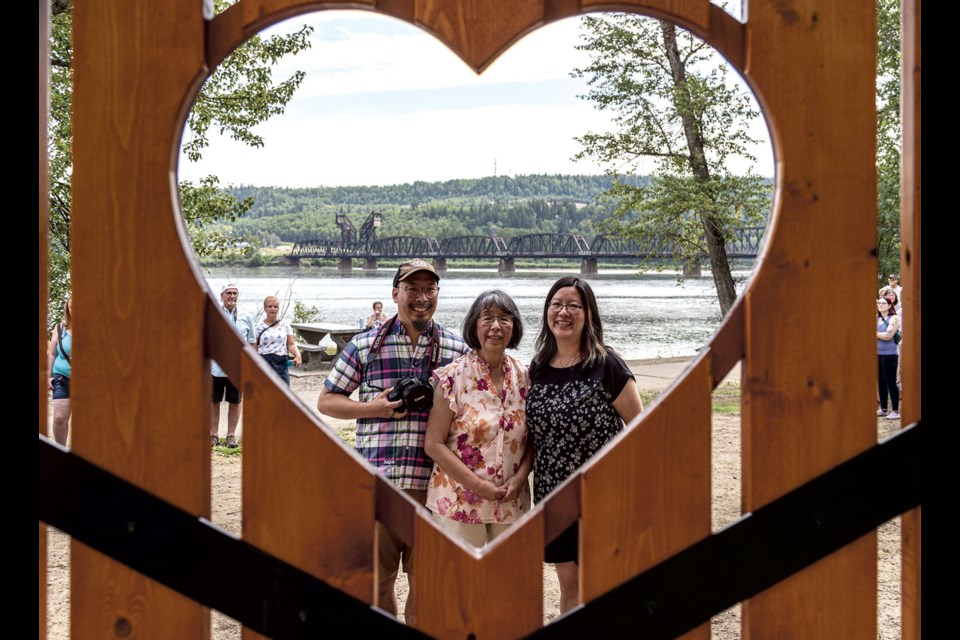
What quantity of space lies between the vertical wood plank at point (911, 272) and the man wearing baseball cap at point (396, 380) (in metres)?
1.86

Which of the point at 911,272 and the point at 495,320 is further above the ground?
the point at 911,272

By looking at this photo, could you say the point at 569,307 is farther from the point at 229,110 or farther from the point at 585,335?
the point at 229,110

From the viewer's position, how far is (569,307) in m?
2.92

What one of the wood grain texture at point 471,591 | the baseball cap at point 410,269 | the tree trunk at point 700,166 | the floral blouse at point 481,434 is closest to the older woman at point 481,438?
the floral blouse at point 481,434

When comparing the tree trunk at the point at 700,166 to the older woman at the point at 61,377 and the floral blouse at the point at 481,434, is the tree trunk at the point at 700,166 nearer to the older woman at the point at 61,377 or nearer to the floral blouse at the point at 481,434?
the older woman at the point at 61,377

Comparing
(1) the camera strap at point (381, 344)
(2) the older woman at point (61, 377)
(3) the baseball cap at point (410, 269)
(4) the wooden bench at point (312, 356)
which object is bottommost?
(4) the wooden bench at point (312, 356)

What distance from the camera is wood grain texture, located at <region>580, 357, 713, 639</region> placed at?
4.17ft

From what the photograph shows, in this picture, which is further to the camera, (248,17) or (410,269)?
(410,269)

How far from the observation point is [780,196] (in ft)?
4.18

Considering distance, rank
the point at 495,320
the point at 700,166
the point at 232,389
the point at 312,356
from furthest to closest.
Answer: the point at 312,356 < the point at 700,166 < the point at 232,389 < the point at 495,320

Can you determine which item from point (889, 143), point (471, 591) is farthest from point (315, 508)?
point (889, 143)

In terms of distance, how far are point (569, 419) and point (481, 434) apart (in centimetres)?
28

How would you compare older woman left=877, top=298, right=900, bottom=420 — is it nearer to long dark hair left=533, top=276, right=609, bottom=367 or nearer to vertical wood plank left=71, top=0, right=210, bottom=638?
long dark hair left=533, top=276, right=609, bottom=367

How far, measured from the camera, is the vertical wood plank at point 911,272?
4.22ft
